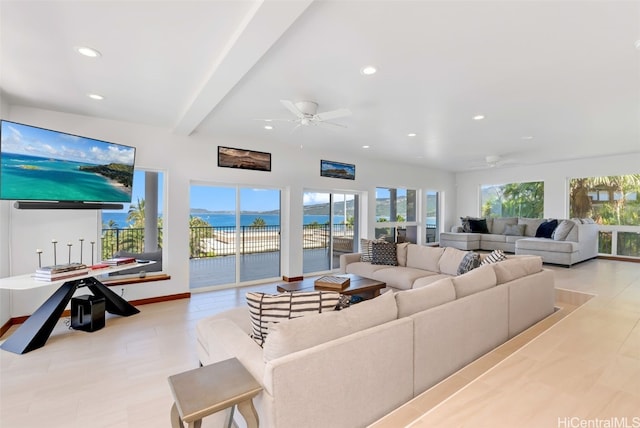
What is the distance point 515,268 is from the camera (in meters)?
2.95

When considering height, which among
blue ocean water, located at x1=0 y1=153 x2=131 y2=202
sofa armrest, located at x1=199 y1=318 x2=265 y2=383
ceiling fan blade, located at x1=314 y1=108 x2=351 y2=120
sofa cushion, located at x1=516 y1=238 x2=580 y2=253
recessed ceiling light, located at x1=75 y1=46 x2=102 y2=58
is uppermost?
recessed ceiling light, located at x1=75 y1=46 x2=102 y2=58

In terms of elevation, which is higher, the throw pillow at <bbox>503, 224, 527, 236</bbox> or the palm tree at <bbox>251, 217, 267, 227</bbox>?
the palm tree at <bbox>251, 217, 267, 227</bbox>

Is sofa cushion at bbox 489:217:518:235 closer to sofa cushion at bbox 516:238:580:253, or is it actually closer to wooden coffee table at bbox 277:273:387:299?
sofa cushion at bbox 516:238:580:253

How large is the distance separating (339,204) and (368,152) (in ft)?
4.32

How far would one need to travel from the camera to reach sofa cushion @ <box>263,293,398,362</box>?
1424mm

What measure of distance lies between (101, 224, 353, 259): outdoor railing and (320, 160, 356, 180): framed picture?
1.14 meters

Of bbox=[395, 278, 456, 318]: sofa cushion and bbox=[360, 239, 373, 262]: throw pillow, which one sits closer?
bbox=[395, 278, 456, 318]: sofa cushion

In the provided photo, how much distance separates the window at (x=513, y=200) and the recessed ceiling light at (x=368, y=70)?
7.99 metres

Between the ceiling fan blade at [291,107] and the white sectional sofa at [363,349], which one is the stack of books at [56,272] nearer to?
the white sectional sofa at [363,349]

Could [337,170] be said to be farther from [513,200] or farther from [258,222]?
[513,200]

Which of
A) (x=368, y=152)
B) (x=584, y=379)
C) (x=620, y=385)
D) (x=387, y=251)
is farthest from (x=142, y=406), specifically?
(x=368, y=152)

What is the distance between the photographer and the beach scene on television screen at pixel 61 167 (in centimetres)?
285

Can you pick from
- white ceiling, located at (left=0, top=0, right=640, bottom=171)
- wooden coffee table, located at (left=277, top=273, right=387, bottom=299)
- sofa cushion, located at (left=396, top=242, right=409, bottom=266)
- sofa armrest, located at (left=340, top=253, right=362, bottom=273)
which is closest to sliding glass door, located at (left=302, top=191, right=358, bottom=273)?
sofa armrest, located at (left=340, top=253, right=362, bottom=273)

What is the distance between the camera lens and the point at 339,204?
672 centimetres
